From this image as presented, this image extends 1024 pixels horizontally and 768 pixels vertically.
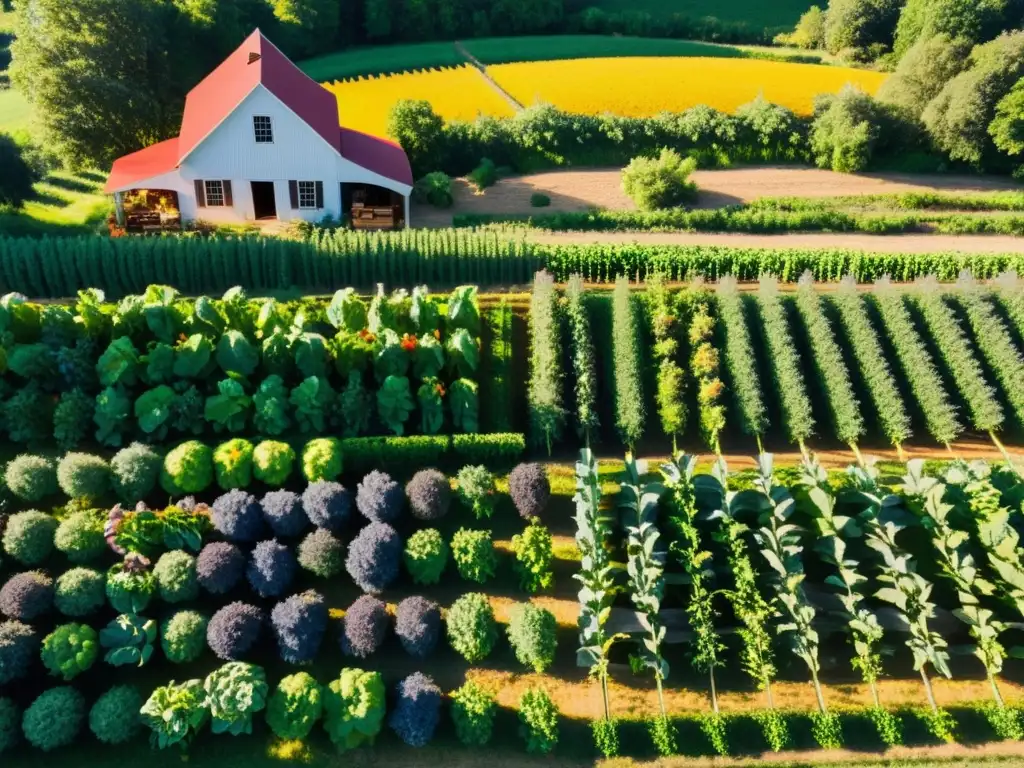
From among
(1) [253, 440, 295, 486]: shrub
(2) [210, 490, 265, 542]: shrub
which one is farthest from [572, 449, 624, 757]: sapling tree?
(2) [210, 490, 265, 542]: shrub

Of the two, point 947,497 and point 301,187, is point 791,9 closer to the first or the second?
point 301,187

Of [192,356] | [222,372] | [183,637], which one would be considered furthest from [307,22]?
[183,637]

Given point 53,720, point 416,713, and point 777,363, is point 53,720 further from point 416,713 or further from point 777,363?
point 777,363

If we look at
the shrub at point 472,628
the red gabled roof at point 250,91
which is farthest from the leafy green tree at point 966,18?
the shrub at point 472,628

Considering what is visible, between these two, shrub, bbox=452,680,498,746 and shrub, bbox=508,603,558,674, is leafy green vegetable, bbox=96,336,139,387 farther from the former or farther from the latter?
shrub, bbox=452,680,498,746

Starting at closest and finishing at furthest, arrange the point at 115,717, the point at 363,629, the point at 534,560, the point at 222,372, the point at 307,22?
the point at 115,717
the point at 363,629
the point at 534,560
the point at 222,372
the point at 307,22

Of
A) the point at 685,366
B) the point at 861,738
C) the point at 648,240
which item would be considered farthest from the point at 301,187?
the point at 861,738
